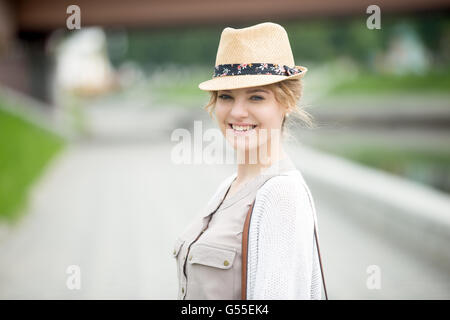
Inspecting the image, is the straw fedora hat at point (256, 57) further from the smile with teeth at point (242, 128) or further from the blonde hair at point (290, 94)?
the smile with teeth at point (242, 128)

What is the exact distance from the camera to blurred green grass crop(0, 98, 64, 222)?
303 inches

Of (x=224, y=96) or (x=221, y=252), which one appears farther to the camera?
(x=224, y=96)

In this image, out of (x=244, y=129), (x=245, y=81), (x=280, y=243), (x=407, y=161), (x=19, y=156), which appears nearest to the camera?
(x=280, y=243)

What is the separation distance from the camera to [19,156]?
36.3 ft

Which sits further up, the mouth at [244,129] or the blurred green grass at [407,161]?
the mouth at [244,129]

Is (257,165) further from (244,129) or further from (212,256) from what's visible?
(212,256)

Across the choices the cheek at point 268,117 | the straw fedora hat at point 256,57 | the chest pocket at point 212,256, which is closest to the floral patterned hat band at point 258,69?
the straw fedora hat at point 256,57

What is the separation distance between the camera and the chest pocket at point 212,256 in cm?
180

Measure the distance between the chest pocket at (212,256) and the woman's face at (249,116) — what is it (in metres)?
0.42

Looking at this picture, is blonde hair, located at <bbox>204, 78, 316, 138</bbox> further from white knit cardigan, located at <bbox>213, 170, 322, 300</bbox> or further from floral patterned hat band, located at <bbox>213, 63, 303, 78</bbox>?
white knit cardigan, located at <bbox>213, 170, 322, 300</bbox>

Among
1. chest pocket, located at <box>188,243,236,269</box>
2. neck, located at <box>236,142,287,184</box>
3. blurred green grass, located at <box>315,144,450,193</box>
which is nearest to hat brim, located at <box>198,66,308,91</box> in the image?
neck, located at <box>236,142,287,184</box>

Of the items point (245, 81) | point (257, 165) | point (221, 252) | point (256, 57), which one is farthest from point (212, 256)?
point (256, 57)

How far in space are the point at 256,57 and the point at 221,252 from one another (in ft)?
2.43
